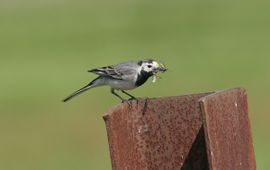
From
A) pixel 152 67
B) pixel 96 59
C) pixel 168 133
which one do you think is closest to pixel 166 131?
pixel 168 133

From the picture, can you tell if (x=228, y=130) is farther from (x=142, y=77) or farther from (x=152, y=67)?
(x=142, y=77)

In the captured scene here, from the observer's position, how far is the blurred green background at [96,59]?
1661 cm

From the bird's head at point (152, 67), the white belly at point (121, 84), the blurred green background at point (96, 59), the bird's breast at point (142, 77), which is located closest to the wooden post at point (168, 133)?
the bird's head at point (152, 67)

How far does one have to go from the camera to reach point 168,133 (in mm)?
6086

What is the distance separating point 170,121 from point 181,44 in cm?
2387

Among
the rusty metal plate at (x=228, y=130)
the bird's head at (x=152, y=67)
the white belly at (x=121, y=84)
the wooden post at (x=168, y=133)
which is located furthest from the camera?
the white belly at (x=121, y=84)

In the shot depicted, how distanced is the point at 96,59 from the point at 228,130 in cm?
2246

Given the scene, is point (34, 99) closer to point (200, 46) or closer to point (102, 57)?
point (102, 57)

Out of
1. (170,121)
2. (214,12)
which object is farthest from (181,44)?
(170,121)

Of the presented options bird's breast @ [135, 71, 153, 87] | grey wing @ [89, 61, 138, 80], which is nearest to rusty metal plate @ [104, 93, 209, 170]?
bird's breast @ [135, 71, 153, 87]

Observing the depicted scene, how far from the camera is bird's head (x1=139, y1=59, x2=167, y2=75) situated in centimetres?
886

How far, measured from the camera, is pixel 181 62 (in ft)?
86.3

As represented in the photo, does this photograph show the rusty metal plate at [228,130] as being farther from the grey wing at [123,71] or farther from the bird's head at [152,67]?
the grey wing at [123,71]

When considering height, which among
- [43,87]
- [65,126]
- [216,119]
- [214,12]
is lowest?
[216,119]
